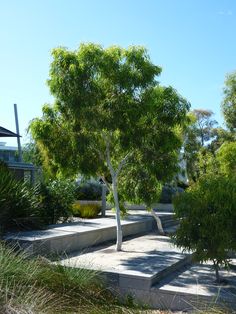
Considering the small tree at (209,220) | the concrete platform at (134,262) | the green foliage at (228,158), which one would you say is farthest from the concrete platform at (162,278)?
the green foliage at (228,158)

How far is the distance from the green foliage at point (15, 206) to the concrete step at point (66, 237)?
47 cm

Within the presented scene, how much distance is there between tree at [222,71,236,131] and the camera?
19183 mm

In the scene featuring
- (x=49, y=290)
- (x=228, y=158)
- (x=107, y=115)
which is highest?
(x=107, y=115)

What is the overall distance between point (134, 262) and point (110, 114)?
3174mm

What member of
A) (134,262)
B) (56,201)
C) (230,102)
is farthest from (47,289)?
(230,102)

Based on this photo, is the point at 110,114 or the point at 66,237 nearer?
the point at 110,114

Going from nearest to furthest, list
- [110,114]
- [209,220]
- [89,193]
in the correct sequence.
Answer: [209,220] → [110,114] → [89,193]

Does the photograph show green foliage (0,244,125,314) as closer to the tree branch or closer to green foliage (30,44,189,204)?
green foliage (30,44,189,204)

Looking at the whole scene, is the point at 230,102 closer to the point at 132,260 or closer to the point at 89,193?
the point at 89,193

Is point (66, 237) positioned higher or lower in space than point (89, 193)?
lower

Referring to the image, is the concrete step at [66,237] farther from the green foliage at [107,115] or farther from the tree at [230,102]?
the tree at [230,102]

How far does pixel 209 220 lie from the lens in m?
7.46

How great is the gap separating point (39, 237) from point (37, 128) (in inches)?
103

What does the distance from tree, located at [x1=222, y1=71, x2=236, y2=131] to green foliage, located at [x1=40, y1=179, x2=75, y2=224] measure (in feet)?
26.8
